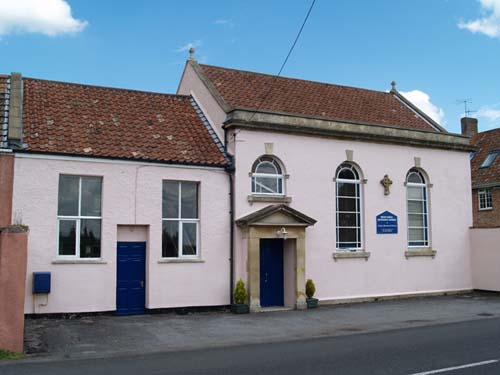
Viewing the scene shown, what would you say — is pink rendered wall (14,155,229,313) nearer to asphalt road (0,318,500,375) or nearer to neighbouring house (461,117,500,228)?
asphalt road (0,318,500,375)

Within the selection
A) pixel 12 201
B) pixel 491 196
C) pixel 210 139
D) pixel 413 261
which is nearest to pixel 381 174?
pixel 413 261

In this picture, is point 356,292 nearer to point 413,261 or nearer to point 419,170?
point 413,261

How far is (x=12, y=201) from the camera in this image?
14.7 meters

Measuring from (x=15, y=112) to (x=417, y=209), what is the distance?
14.6 m

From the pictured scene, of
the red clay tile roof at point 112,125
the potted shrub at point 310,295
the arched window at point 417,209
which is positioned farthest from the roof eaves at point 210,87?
the arched window at point 417,209

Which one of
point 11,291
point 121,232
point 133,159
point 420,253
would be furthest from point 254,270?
point 11,291

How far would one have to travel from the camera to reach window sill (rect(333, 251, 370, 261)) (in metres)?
19.0

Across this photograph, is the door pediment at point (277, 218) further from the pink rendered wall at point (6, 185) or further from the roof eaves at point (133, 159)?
the pink rendered wall at point (6, 185)

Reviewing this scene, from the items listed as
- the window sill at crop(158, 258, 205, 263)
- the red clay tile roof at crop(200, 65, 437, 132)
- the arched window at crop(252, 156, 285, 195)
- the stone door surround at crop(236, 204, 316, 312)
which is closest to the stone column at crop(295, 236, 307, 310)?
the stone door surround at crop(236, 204, 316, 312)

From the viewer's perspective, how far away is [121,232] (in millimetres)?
16297

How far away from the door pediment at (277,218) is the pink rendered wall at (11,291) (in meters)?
7.79

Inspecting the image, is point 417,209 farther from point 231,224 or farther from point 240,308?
point 240,308

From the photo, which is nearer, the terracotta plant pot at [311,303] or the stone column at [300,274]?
the stone column at [300,274]

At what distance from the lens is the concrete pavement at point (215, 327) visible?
37.9ft
